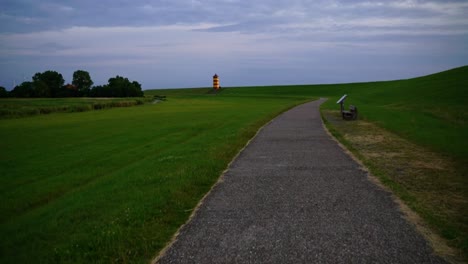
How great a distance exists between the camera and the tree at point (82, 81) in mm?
111188

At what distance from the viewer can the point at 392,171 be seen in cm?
999

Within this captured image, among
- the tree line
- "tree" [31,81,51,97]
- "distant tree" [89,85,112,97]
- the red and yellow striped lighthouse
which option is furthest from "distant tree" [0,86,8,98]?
the red and yellow striped lighthouse

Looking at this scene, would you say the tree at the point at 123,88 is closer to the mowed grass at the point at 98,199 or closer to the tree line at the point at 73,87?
the tree line at the point at 73,87

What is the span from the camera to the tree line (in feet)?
325

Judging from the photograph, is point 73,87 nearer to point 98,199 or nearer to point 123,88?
point 123,88

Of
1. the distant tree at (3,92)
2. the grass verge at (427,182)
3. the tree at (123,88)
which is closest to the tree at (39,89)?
the distant tree at (3,92)

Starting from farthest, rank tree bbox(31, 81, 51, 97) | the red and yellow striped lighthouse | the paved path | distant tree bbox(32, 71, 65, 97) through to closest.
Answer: the red and yellow striped lighthouse < distant tree bbox(32, 71, 65, 97) < tree bbox(31, 81, 51, 97) < the paved path

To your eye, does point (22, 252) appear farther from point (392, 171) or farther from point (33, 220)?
point (392, 171)

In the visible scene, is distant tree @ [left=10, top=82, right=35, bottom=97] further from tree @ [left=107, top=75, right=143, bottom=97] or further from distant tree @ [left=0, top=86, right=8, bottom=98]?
tree @ [left=107, top=75, right=143, bottom=97]

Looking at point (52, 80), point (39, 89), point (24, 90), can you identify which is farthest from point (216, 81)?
point (24, 90)

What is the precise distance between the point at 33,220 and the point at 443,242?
27.4ft

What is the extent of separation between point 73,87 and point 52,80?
20.9 ft

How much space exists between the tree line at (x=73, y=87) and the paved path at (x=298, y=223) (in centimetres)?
10585

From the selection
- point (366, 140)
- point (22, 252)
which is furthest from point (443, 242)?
point (366, 140)
